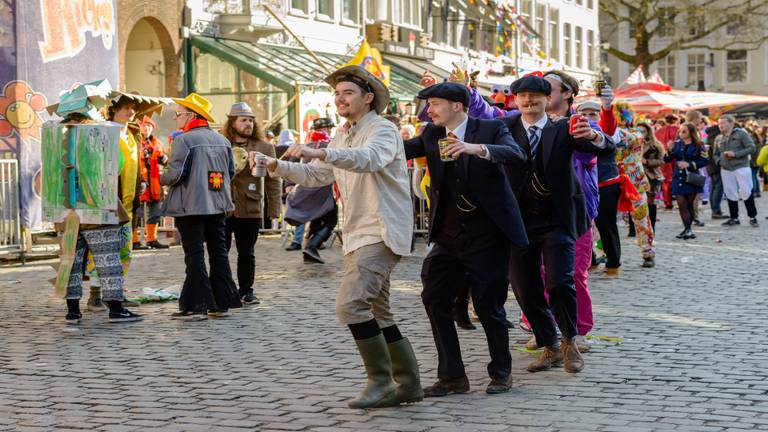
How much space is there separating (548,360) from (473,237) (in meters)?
1.18

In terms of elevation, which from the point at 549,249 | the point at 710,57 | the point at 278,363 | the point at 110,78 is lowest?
the point at 278,363

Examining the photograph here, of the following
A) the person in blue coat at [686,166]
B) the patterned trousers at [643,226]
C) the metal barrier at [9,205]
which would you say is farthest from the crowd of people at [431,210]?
the person in blue coat at [686,166]

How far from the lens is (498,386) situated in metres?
6.88

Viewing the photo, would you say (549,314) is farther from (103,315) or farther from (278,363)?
(103,315)

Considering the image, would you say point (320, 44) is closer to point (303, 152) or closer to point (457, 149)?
point (457, 149)

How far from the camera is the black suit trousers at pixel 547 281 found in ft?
25.1

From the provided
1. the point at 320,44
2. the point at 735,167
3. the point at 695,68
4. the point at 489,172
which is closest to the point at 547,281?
the point at 489,172

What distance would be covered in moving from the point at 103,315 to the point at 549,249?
4489 millimetres

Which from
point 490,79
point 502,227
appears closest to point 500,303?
point 502,227

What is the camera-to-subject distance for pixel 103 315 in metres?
10.6

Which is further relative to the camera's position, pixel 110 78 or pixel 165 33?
pixel 165 33

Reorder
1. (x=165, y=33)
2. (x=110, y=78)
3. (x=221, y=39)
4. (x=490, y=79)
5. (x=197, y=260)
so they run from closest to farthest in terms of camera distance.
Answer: (x=197, y=260) → (x=110, y=78) → (x=165, y=33) → (x=221, y=39) → (x=490, y=79)

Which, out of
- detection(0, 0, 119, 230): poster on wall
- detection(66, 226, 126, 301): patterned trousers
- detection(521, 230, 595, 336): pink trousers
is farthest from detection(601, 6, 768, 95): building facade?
detection(521, 230, 595, 336): pink trousers

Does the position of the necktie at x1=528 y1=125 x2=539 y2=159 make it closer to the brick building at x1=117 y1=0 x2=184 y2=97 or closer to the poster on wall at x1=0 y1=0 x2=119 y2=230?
the poster on wall at x1=0 y1=0 x2=119 y2=230
